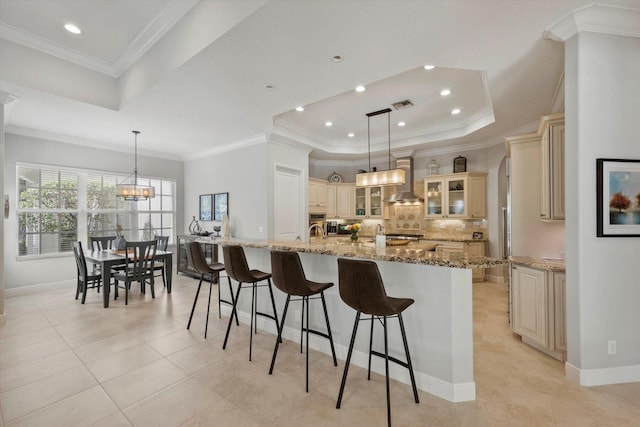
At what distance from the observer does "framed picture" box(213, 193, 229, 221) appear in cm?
596

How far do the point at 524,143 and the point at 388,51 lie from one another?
2009 millimetres

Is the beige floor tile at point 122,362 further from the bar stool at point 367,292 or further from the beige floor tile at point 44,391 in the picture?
the bar stool at point 367,292

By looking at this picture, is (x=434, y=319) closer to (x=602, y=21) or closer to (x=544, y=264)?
(x=544, y=264)

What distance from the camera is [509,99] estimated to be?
370cm

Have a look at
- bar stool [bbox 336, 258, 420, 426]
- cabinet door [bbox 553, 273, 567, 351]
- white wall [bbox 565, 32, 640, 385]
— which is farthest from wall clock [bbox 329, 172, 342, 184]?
bar stool [bbox 336, 258, 420, 426]

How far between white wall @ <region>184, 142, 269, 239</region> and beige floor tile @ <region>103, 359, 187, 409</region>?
2.93m

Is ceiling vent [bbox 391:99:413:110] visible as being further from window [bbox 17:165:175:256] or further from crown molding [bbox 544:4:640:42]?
window [bbox 17:165:175:256]

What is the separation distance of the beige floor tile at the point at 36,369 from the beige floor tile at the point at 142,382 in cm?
63

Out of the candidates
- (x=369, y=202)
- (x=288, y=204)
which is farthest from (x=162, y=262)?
(x=369, y=202)

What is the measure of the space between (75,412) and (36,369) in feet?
3.20

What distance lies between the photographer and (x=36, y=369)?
8.10 ft

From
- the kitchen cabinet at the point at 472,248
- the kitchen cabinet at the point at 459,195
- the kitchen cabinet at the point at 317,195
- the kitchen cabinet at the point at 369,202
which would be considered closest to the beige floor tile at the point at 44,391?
the kitchen cabinet at the point at 317,195

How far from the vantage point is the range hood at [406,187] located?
6.09m

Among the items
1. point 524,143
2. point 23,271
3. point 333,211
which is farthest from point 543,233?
point 23,271
